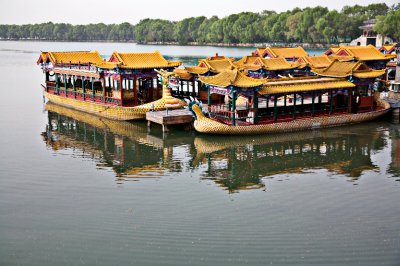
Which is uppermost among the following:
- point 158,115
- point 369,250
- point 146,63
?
point 146,63

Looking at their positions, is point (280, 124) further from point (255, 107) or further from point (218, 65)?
point (218, 65)

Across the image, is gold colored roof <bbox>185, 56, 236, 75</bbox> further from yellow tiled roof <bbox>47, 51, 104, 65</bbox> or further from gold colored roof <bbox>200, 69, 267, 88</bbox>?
yellow tiled roof <bbox>47, 51, 104, 65</bbox>

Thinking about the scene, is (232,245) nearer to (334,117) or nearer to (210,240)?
(210,240)

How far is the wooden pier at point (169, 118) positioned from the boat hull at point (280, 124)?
1336 mm

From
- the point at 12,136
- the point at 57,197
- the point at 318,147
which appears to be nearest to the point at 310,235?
the point at 57,197

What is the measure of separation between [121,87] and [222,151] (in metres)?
9.38

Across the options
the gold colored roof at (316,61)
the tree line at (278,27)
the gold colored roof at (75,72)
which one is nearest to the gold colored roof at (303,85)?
the gold colored roof at (316,61)

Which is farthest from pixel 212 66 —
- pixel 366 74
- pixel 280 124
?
pixel 366 74

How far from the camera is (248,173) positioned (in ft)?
60.7

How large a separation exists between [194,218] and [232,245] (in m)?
1.92

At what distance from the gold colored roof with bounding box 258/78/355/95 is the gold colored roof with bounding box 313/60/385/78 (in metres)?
0.53

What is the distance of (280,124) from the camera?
24.2 m

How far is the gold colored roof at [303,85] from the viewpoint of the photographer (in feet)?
77.8

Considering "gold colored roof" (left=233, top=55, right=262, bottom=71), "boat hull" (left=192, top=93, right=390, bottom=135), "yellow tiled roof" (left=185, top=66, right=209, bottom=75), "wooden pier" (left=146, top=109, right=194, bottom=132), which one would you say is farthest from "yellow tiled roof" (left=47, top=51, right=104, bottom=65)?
"boat hull" (left=192, top=93, right=390, bottom=135)
